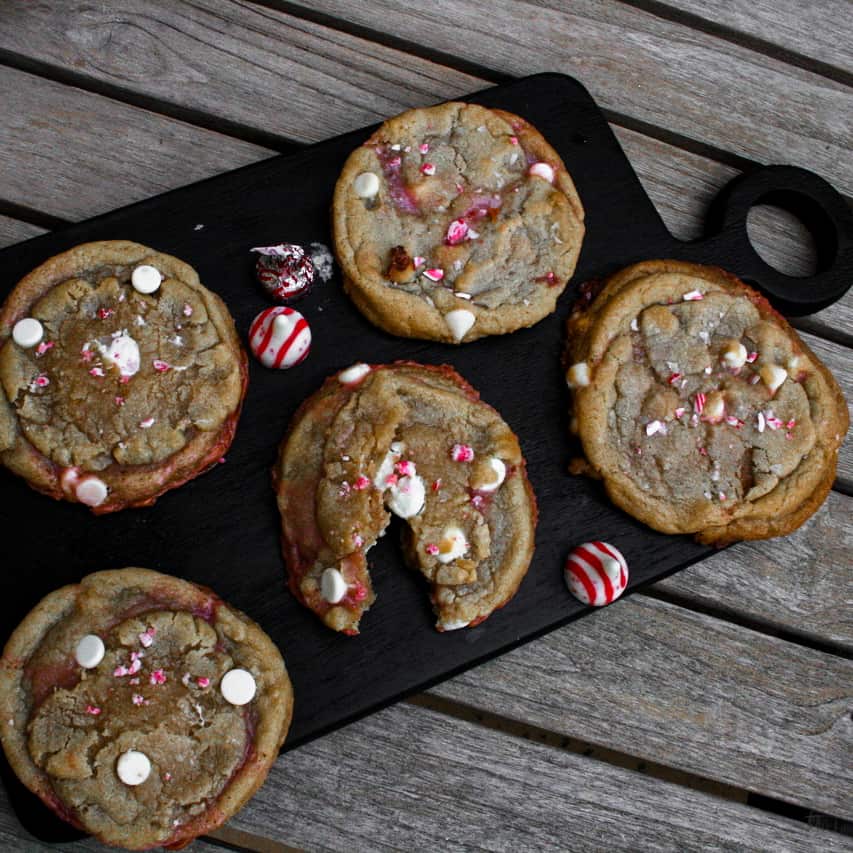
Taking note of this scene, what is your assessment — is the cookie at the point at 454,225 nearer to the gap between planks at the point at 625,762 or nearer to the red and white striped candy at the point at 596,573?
the red and white striped candy at the point at 596,573

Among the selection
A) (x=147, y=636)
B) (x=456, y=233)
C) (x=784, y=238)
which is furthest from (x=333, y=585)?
(x=784, y=238)

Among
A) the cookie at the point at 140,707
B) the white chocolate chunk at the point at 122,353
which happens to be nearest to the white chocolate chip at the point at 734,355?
the cookie at the point at 140,707

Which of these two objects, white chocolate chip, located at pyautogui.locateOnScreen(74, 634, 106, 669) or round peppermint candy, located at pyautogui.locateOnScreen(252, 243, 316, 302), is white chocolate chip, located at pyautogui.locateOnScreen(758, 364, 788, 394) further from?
white chocolate chip, located at pyautogui.locateOnScreen(74, 634, 106, 669)

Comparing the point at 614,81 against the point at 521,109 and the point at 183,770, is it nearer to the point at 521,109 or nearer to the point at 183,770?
the point at 521,109

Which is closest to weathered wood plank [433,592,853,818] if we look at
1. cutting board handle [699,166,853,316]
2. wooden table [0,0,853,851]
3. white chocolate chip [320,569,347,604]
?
wooden table [0,0,853,851]

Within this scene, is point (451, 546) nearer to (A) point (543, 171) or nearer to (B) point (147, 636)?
(B) point (147, 636)

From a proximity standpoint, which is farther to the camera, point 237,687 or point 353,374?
point 353,374
